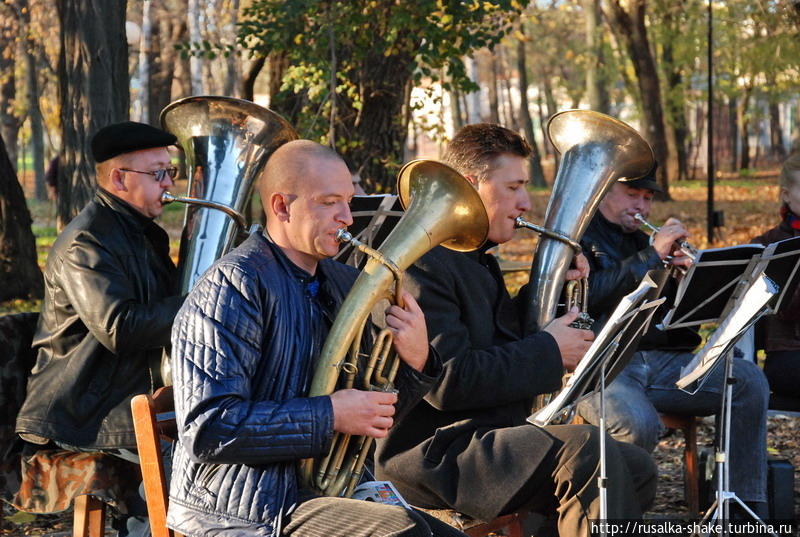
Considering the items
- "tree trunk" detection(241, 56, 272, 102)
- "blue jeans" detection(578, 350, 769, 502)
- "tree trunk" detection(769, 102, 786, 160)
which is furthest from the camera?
"tree trunk" detection(769, 102, 786, 160)

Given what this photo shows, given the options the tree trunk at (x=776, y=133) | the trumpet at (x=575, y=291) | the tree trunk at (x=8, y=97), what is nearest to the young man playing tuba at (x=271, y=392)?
the trumpet at (x=575, y=291)

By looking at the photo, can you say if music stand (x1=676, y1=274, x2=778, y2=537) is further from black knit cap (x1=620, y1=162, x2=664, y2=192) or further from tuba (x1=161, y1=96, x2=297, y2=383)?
tuba (x1=161, y1=96, x2=297, y2=383)

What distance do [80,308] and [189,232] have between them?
67 centimetres

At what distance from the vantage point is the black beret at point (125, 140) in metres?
3.88

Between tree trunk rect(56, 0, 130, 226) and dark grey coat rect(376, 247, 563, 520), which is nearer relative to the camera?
dark grey coat rect(376, 247, 563, 520)

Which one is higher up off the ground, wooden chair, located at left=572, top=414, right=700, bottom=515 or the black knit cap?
the black knit cap

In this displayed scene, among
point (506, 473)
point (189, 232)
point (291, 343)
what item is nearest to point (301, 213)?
point (291, 343)

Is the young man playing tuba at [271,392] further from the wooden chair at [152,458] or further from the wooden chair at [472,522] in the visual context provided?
the wooden chair at [472,522]

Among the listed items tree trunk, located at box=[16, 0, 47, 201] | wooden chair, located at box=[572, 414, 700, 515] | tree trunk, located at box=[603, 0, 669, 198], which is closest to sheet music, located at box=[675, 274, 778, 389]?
wooden chair, located at box=[572, 414, 700, 515]

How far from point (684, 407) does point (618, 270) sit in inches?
26.7

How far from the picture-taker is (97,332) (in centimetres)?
358

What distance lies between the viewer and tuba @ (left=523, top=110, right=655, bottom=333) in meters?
4.12

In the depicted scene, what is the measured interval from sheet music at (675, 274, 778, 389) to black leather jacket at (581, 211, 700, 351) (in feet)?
3.00

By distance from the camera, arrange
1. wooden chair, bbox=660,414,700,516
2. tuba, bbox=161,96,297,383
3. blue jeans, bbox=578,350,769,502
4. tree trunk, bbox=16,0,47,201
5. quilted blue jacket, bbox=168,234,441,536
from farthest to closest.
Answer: tree trunk, bbox=16,0,47,201, wooden chair, bbox=660,414,700,516, blue jeans, bbox=578,350,769,502, tuba, bbox=161,96,297,383, quilted blue jacket, bbox=168,234,441,536
